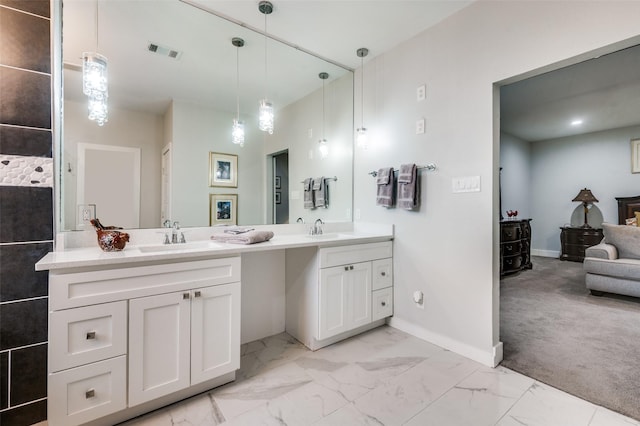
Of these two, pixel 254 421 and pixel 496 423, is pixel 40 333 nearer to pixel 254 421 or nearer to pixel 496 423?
pixel 254 421

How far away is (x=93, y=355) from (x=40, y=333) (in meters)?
0.40

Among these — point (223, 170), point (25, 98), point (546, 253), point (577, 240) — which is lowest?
point (546, 253)

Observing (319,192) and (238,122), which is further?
(319,192)

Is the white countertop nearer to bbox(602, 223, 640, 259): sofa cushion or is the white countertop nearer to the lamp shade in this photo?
bbox(602, 223, 640, 259): sofa cushion

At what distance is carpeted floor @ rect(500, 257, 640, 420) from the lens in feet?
5.94

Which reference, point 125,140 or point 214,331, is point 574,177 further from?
point 125,140

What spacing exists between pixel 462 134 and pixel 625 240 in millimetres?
3411

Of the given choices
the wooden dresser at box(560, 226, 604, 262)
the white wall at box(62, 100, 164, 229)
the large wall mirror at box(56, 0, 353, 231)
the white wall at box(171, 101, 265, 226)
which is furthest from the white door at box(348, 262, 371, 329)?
the wooden dresser at box(560, 226, 604, 262)

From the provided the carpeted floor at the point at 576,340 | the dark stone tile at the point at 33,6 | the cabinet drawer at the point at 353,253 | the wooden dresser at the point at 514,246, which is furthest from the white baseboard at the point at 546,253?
the dark stone tile at the point at 33,6

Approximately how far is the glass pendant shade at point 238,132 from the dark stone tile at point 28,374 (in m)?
1.78

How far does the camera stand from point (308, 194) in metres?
2.95

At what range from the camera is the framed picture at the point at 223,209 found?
230cm

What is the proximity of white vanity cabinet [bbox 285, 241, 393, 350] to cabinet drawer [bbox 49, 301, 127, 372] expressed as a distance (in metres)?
1.26

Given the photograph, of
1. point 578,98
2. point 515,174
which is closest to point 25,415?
point 578,98
